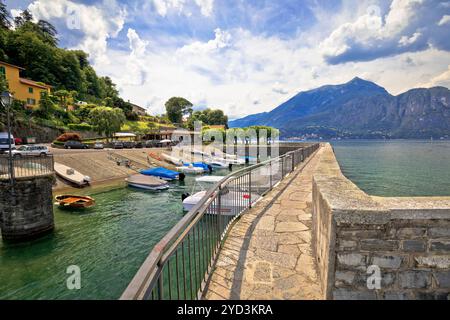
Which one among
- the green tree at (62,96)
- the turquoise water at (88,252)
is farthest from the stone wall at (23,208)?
the green tree at (62,96)

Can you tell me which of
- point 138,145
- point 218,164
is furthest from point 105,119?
point 218,164

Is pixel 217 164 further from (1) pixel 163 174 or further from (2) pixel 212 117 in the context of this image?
(2) pixel 212 117

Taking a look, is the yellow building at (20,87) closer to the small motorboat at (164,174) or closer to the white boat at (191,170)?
the small motorboat at (164,174)

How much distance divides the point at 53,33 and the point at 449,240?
116m

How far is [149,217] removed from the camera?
13.9m

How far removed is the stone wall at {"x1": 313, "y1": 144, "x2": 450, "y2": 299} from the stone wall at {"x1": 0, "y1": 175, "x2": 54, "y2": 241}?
43.4 ft

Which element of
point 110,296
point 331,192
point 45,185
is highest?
point 331,192

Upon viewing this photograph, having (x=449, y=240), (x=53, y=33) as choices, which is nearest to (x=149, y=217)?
(x=449, y=240)

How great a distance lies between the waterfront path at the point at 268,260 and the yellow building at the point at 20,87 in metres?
54.7

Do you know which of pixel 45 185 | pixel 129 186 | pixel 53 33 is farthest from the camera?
pixel 53 33

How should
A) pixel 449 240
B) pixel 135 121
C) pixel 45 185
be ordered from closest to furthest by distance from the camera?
1. pixel 449 240
2. pixel 45 185
3. pixel 135 121

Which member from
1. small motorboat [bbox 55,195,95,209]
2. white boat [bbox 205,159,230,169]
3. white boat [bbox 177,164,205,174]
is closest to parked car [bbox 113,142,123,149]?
white boat [bbox 177,164,205,174]

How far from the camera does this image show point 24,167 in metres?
11.3
